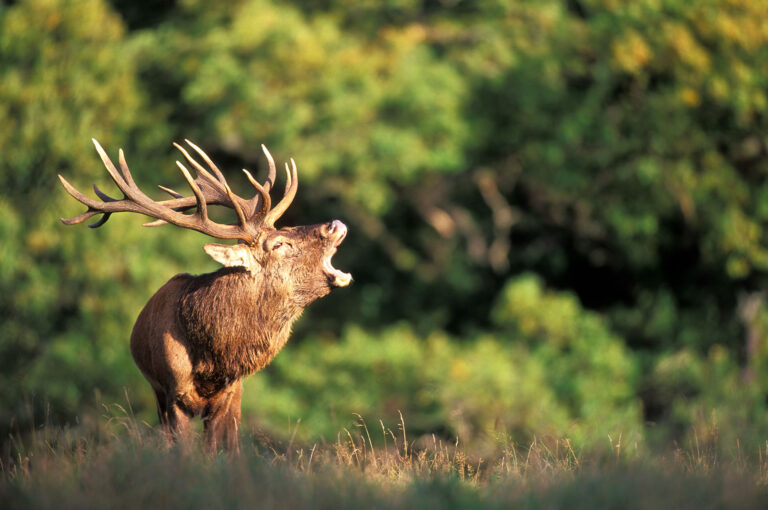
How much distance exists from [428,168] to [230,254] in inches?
416

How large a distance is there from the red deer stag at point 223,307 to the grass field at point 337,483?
0.35 meters

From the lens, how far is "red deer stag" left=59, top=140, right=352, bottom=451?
5.09 meters

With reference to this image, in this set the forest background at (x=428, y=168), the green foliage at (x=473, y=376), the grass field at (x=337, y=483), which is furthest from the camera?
the green foliage at (x=473, y=376)

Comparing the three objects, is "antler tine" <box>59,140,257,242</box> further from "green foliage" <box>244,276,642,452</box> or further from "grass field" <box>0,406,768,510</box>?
"green foliage" <box>244,276,642,452</box>

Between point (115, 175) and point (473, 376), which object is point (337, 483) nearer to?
point (115, 175)

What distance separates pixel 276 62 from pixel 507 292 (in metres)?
5.07

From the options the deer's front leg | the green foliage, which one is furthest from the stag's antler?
the green foliage

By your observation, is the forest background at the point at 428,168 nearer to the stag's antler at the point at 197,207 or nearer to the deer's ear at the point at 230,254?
the stag's antler at the point at 197,207

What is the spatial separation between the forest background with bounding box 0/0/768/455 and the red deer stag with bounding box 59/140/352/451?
7574 millimetres

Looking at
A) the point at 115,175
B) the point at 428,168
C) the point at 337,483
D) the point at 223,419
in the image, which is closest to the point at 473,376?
the point at 428,168

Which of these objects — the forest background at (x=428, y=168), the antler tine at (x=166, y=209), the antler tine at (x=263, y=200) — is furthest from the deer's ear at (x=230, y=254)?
the forest background at (x=428, y=168)

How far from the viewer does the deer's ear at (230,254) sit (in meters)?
5.18

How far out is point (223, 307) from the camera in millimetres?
5215

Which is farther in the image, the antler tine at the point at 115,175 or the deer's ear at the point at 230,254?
the antler tine at the point at 115,175
